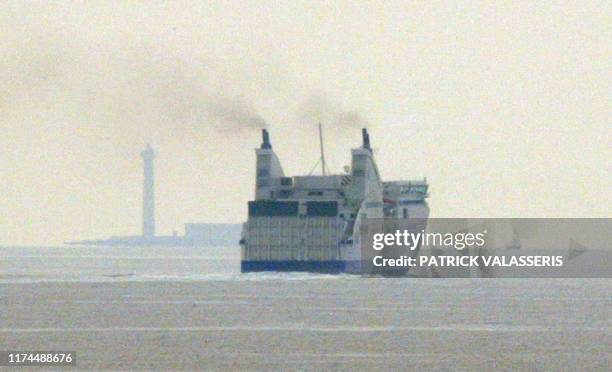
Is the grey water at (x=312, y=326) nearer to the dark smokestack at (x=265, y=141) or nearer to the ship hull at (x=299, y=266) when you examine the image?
the ship hull at (x=299, y=266)

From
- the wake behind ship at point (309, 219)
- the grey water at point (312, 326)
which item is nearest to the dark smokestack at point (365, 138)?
the wake behind ship at point (309, 219)

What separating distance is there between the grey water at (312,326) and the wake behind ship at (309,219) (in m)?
11.5

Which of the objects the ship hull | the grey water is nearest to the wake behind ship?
the ship hull

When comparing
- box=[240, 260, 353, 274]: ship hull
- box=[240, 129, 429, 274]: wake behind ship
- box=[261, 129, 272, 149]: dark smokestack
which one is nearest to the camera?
box=[240, 129, 429, 274]: wake behind ship

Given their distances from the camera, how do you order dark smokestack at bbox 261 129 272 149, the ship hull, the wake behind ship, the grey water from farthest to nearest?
dark smokestack at bbox 261 129 272 149 → the ship hull → the wake behind ship → the grey water

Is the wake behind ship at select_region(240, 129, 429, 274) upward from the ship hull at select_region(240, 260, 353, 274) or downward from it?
upward

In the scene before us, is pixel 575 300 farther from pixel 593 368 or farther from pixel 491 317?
pixel 593 368

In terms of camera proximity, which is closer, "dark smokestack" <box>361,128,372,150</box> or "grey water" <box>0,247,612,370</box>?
"grey water" <box>0,247,612,370</box>

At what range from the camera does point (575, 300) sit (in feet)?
355

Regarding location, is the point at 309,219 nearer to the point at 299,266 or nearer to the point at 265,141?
the point at 299,266

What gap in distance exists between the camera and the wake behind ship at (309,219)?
14050cm

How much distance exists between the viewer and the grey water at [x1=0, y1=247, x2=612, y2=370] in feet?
194

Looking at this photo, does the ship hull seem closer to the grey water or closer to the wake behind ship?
the wake behind ship

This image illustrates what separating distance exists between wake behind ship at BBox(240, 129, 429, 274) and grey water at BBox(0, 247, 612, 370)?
1152cm
